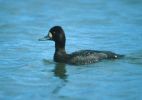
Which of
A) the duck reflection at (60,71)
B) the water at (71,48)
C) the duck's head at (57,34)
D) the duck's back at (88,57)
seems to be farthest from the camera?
the duck's head at (57,34)

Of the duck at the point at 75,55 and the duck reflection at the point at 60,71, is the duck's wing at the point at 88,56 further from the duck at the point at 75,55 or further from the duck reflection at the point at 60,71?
the duck reflection at the point at 60,71

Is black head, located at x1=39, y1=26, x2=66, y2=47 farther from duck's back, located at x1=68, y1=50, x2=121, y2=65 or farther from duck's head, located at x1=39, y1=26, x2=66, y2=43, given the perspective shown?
duck's back, located at x1=68, y1=50, x2=121, y2=65

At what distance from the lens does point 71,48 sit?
22.3 meters

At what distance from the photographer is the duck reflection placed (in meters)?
18.5

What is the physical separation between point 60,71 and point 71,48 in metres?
3.40

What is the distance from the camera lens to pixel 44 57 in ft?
67.7

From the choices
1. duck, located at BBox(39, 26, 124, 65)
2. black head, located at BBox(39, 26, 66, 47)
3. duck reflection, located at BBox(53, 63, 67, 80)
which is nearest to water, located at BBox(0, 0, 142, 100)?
duck reflection, located at BBox(53, 63, 67, 80)

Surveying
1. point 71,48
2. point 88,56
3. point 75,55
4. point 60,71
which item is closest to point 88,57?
point 88,56

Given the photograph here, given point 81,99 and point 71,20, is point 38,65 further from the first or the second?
point 71,20

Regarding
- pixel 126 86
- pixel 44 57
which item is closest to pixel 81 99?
pixel 126 86

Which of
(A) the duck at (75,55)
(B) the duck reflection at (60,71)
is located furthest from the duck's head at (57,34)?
(B) the duck reflection at (60,71)

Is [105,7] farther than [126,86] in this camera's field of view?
Yes

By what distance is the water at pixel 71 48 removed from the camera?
1675 centimetres

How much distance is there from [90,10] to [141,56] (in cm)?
966
